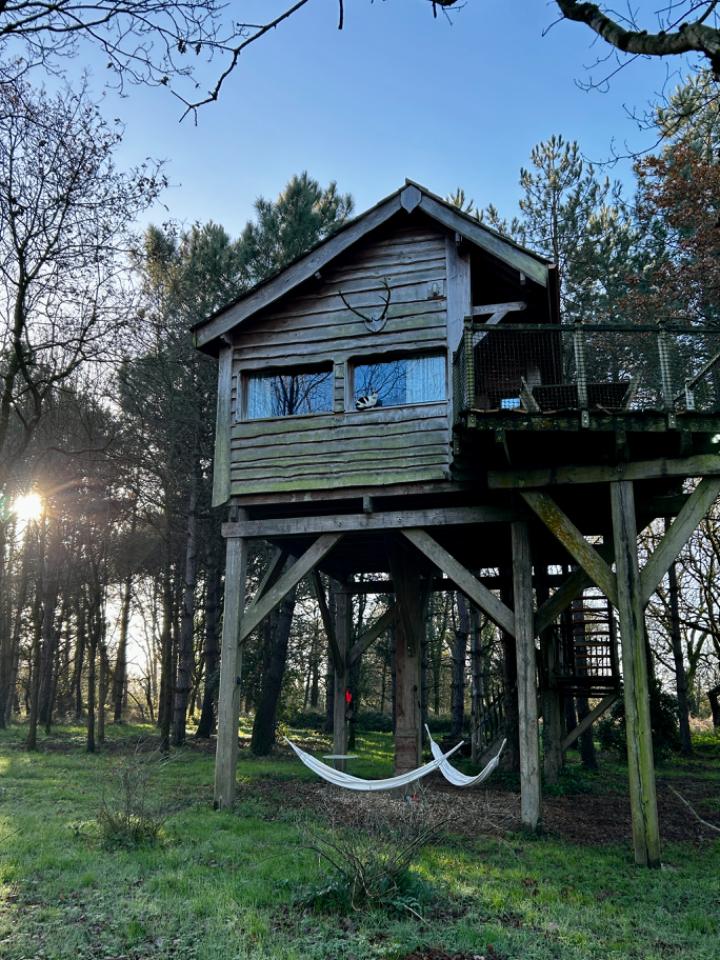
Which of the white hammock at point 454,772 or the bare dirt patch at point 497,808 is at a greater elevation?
the white hammock at point 454,772

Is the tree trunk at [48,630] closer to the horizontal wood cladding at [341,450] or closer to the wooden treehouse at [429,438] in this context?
the wooden treehouse at [429,438]

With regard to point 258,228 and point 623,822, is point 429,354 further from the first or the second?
point 258,228

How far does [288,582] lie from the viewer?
11172 millimetres

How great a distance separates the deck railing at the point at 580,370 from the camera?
871 centimetres

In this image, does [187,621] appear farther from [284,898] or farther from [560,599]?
[284,898]

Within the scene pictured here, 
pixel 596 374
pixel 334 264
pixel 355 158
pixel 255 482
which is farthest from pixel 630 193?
pixel 355 158

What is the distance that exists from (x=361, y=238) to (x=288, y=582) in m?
5.19

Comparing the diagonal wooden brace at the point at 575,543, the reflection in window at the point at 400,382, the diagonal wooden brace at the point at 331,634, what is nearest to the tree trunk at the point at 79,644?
the diagonal wooden brace at the point at 331,634

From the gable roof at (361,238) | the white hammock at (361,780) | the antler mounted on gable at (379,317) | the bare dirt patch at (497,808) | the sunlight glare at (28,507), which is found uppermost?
the gable roof at (361,238)

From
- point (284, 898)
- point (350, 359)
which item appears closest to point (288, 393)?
point (350, 359)

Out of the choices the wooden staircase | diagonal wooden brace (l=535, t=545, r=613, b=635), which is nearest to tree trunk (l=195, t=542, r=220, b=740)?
the wooden staircase

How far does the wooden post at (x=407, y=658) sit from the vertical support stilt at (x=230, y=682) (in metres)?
2.54

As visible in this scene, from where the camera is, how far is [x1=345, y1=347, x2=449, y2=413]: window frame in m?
10.9

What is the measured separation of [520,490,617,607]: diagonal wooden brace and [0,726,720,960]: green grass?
2.96m
